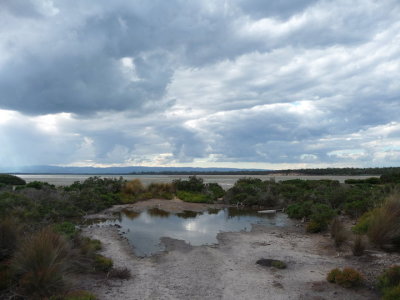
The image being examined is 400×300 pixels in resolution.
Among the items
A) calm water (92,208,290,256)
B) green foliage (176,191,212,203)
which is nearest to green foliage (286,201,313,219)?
calm water (92,208,290,256)

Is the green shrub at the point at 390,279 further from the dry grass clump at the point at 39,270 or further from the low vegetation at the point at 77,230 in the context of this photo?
the dry grass clump at the point at 39,270

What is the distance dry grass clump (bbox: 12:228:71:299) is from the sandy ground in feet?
3.84

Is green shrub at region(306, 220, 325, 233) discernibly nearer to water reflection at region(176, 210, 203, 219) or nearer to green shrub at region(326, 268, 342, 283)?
green shrub at region(326, 268, 342, 283)

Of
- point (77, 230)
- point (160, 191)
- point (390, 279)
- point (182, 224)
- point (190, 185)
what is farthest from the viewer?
point (190, 185)

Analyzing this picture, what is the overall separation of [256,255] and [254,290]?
134 inches

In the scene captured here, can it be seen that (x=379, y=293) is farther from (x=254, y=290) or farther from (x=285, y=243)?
(x=285, y=243)

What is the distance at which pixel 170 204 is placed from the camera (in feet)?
87.6

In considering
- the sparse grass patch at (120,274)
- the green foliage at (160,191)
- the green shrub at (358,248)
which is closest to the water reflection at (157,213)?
the green foliage at (160,191)

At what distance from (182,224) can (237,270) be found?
9176mm

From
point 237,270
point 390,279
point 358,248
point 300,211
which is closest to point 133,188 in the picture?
point 300,211

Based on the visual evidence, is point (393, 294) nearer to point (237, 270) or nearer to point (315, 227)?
point (237, 270)

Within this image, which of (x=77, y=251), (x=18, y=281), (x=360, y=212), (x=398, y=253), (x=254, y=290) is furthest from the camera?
(x=360, y=212)

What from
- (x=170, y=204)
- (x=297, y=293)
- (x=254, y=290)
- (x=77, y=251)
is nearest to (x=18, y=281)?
(x=77, y=251)

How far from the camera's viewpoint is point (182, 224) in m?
17.8
